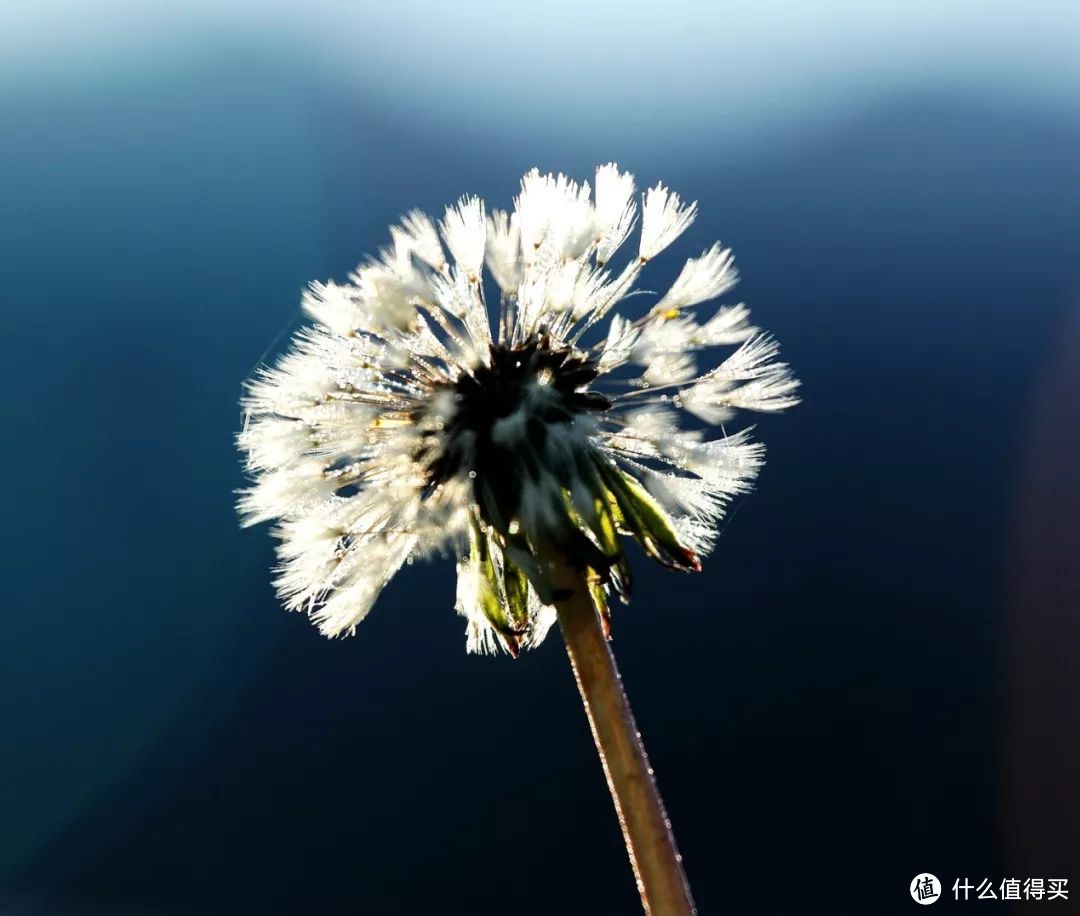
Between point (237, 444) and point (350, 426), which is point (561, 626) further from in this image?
point (237, 444)

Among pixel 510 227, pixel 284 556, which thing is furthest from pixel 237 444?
pixel 510 227

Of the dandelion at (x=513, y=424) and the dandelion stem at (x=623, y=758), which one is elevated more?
the dandelion at (x=513, y=424)

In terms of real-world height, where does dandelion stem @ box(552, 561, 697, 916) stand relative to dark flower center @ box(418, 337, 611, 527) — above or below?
below

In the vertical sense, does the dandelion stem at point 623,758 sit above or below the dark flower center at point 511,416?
below

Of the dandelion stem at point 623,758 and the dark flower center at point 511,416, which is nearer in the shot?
the dandelion stem at point 623,758

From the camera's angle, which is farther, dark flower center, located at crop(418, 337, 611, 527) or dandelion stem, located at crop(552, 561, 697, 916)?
dark flower center, located at crop(418, 337, 611, 527)

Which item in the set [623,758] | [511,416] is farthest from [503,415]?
[623,758]

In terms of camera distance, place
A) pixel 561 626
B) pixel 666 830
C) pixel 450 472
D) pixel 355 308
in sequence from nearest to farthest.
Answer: pixel 666 830, pixel 561 626, pixel 450 472, pixel 355 308
